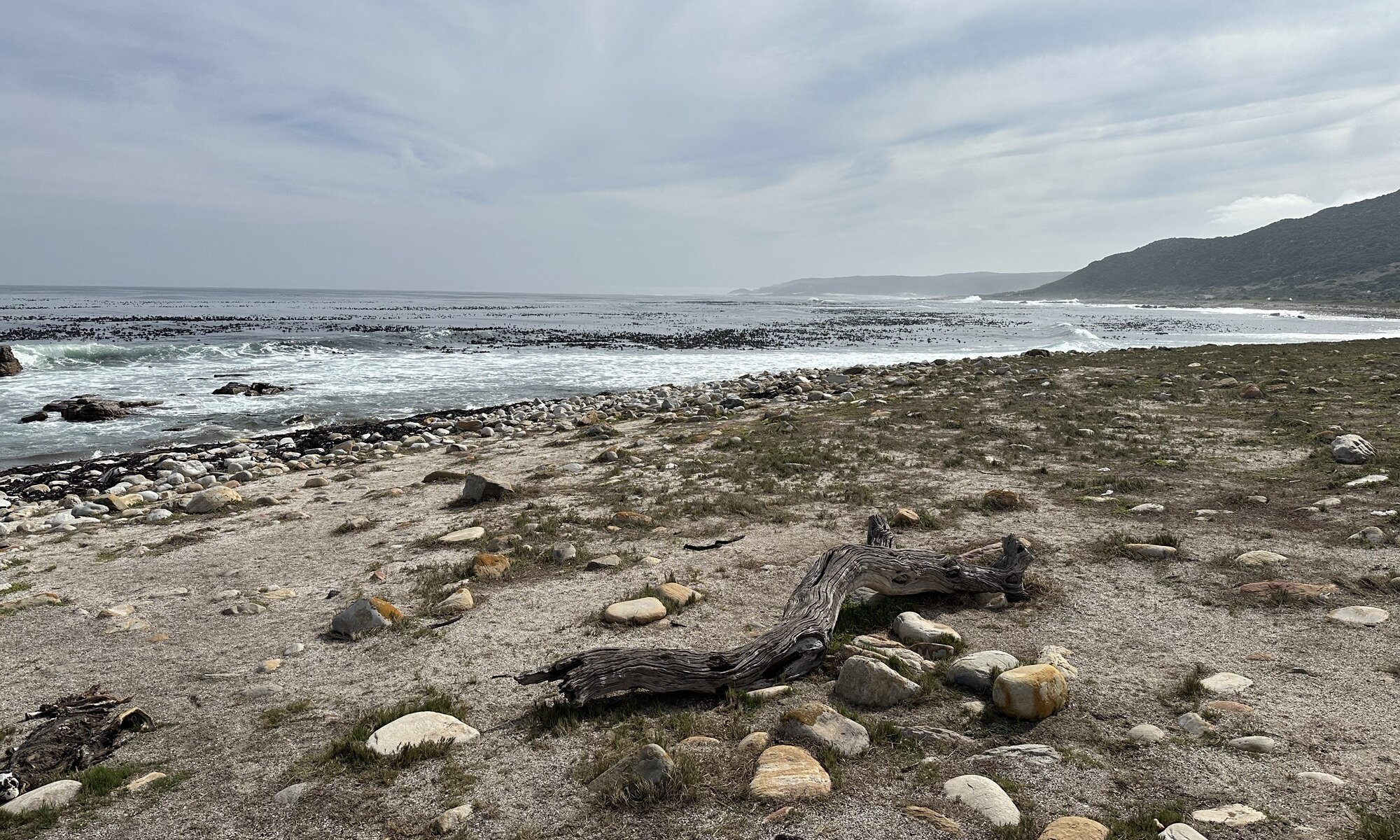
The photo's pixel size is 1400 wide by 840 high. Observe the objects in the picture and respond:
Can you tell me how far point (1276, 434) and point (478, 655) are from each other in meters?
13.6

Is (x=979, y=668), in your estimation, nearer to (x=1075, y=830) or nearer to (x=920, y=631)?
(x=920, y=631)

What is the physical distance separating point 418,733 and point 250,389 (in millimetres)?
26026

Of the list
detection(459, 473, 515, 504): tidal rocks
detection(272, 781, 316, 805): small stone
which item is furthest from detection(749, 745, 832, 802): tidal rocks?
detection(459, 473, 515, 504): tidal rocks

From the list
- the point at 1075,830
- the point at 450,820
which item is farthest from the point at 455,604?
the point at 1075,830

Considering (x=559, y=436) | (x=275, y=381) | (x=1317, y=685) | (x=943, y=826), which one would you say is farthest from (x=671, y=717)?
(x=275, y=381)

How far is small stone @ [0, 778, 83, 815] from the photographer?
4.05 m

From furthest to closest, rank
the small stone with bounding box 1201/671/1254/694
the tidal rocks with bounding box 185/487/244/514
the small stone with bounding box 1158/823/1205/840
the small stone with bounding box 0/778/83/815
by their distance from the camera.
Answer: the tidal rocks with bounding box 185/487/244/514 → the small stone with bounding box 1201/671/1254/694 → the small stone with bounding box 0/778/83/815 → the small stone with bounding box 1158/823/1205/840

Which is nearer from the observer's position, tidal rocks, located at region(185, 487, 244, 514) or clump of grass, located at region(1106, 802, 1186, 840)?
clump of grass, located at region(1106, 802, 1186, 840)

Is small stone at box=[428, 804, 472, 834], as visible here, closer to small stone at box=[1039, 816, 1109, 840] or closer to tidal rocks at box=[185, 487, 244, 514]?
small stone at box=[1039, 816, 1109, 840]

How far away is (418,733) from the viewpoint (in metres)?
4.67

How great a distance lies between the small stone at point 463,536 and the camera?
9.05 metres

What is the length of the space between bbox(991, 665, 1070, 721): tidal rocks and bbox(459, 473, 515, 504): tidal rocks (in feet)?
26.5

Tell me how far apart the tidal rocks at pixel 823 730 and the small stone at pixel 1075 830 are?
1.09 metres

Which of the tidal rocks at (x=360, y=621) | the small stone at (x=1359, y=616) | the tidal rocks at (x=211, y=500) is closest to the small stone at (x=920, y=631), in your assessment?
the small stone at (x=1359, y=616)
